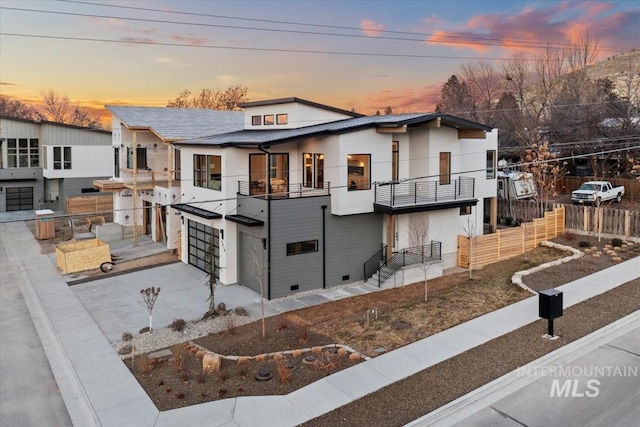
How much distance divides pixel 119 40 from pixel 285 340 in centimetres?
1880

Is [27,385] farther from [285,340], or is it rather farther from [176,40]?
[176,40]

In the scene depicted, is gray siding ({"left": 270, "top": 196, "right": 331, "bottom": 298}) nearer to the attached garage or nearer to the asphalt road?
the attached garage

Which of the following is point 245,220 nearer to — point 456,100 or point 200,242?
point 200,242

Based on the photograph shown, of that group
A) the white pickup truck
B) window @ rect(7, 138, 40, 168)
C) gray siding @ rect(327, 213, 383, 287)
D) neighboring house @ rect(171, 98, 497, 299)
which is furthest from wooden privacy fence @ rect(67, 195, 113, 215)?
the white pickup truck

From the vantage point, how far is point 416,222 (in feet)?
70.7

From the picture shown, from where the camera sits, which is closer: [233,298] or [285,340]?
[285,340]

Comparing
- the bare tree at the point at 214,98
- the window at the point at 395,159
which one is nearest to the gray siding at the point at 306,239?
the window at the point at 395,159

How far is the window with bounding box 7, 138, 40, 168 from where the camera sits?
40.2m

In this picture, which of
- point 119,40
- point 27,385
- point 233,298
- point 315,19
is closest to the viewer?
point 27,385

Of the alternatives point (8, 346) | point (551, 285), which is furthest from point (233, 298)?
point (551, 285)

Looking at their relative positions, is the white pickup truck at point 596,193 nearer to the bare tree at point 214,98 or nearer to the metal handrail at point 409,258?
the metal handrail at point 409,258

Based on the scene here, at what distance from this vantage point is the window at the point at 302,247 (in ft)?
62.4

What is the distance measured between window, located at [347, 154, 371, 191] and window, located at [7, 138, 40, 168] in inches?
1293

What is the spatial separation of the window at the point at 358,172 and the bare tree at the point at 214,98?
155 feet
